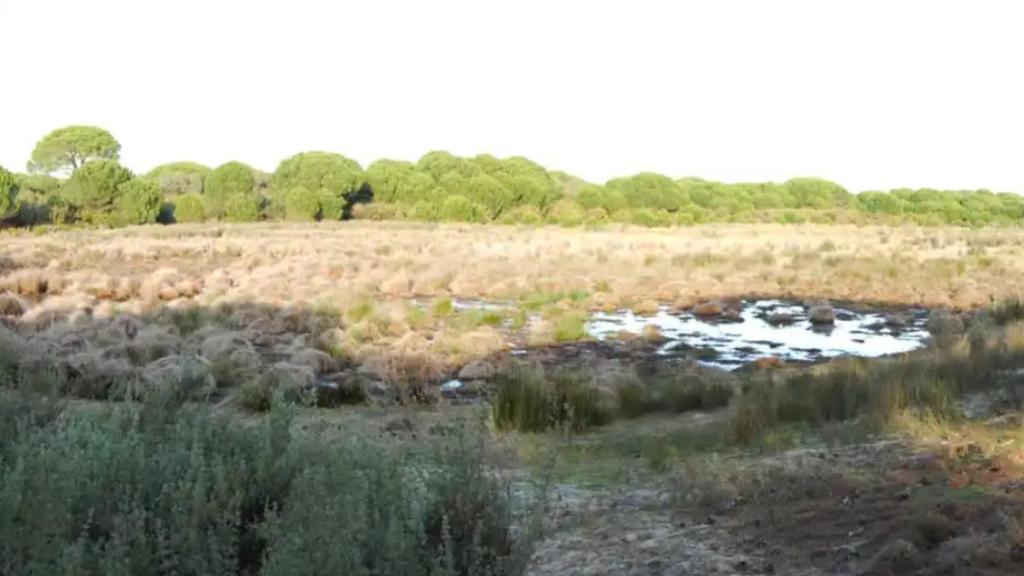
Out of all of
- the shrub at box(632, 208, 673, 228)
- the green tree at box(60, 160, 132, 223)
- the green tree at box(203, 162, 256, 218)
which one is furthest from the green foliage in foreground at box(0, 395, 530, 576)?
the green tree at box(203, 162, 256, 218)

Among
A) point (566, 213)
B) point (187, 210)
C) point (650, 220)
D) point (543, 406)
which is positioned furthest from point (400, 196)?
point (543, 406)

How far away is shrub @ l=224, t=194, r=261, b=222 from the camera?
238 ft

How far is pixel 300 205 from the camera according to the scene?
75.0 meters

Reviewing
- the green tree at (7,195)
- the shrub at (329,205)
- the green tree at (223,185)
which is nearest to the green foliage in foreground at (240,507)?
the green tree at (7,195)

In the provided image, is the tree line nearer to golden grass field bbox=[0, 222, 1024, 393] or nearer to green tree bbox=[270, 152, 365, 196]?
green tree bbox=[270, 152, 365, 196]

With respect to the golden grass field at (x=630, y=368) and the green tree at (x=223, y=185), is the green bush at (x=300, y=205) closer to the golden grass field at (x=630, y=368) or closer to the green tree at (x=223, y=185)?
the green tree at (x=223, y=185)

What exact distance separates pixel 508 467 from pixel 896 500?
3.04m

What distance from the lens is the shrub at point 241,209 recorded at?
72438 mm

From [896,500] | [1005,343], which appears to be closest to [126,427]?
[896,500]

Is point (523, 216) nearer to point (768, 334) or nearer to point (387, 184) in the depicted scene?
point (387, 184)

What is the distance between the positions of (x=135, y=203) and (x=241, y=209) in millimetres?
9078

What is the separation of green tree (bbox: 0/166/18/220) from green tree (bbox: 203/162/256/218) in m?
16.2

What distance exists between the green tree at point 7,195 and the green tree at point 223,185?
16212 millimetres

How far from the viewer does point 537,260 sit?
38781mm
